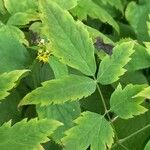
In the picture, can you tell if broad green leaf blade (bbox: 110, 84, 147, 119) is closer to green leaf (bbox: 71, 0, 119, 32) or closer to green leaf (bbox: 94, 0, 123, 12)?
green leaf (bbox: 71, 0, 119, 32)

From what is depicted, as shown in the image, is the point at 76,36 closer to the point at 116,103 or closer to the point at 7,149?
the point at 116,103

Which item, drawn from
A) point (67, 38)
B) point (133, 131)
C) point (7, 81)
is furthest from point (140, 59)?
point (7, 81)

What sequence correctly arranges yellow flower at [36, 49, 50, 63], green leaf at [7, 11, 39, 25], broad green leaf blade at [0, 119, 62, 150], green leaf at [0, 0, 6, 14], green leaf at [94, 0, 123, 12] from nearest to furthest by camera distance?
broad green leaf blade at [0, 119, 62, 150]
yellow flower at [36, 49, 50, 63]
green leaf at [7, 11, 39, 25]
green leaf at [0, 0, 6, 14]
green leaf at [94, 0, 123, 12]

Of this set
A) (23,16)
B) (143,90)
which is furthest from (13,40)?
(143,90)

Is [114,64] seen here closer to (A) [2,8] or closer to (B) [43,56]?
(B) [43,56]

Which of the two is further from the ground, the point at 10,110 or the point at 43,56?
the point at 43,56

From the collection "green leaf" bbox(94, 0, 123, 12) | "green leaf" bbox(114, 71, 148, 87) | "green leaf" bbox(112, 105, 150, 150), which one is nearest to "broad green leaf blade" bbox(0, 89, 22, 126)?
"green leaf" bbox(112, 105, 150, 150)

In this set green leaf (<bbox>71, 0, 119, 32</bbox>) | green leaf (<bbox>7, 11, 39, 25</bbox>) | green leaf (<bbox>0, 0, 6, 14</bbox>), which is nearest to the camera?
green leaf (<bbox>7, 11, 39, 25</bbox>)
